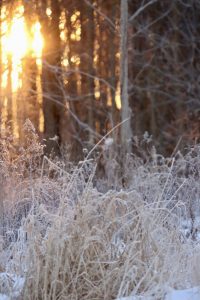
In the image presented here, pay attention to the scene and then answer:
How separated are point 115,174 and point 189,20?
11808 mm

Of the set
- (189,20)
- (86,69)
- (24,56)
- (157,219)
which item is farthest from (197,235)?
(86,69)

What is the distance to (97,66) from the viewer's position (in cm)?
2319

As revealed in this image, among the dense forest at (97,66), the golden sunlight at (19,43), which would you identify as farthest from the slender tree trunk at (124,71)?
the golden sunlight at (19,43)

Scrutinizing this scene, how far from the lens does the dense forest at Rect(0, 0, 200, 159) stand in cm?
1602

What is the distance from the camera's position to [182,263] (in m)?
4.80

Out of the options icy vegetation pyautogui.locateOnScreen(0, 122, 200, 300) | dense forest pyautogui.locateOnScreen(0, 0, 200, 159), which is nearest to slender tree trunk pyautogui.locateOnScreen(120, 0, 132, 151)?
dense forest pyautogui.locateOnScreen(0, 0, 200, 159)

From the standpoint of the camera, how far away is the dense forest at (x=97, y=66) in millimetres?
16016

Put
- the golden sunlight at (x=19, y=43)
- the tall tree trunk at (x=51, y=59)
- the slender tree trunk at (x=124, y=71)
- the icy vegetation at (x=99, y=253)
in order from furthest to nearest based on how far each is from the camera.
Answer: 1. the tall tree trunk at (x=51, y=59)
2. the golden sunlight at (x=19, y=43)
3. the slender tree trunk at (x=124, y=71)
4. the icy vegetation at (x=99, y=253)

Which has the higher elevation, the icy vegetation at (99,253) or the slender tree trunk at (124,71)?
the slender tree trunk at (124,71)

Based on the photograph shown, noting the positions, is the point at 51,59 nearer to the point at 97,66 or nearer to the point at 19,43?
the point at 19,43

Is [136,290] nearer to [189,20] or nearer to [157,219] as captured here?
[157,219]

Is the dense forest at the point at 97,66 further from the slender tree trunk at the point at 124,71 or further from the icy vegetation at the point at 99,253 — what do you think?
the icy vegetation at the point at 99,253

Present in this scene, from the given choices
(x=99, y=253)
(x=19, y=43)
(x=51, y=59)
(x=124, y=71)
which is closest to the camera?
(x=99, y=253)

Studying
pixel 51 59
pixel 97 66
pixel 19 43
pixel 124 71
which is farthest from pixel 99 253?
pixel 97 66
